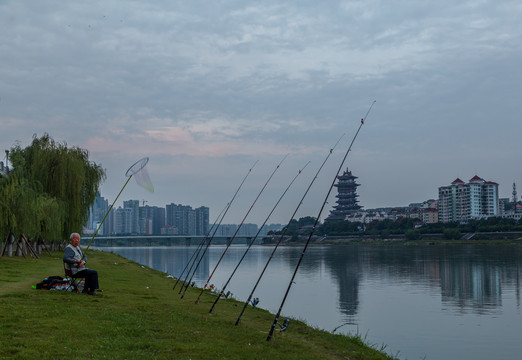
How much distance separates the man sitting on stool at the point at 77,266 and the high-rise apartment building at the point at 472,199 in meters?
188

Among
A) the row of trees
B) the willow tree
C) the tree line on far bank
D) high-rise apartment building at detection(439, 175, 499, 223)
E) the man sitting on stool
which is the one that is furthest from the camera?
high-rise apartment building at detection(439, 175, 499, 223)

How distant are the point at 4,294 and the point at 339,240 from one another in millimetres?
160543

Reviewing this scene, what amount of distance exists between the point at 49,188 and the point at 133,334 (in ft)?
97.6

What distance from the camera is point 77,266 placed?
13.0m

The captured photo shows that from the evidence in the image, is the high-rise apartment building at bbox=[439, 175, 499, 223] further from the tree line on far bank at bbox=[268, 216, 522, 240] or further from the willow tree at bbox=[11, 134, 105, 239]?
the willow tree at bbox=[11, 134, 105, 239]

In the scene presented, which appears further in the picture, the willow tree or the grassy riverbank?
the willow tree

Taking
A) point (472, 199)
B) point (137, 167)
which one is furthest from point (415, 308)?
point (472, 199)

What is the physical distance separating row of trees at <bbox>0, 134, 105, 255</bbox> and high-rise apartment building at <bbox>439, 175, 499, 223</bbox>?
6673 inches

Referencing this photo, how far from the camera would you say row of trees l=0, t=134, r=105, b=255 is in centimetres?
2811

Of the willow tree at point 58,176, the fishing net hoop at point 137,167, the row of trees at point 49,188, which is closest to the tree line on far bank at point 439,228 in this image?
the row of trees at point 49,188

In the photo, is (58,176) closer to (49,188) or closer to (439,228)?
(49,188)

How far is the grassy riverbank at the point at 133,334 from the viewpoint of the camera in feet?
24.7

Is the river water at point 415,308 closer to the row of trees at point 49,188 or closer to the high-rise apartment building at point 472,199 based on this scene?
the row of trees at point 49,188

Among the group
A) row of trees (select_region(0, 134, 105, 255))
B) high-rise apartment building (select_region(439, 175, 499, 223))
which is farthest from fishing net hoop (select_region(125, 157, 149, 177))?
high-rise apartment building (select_region(439, 175, 499, 223))
